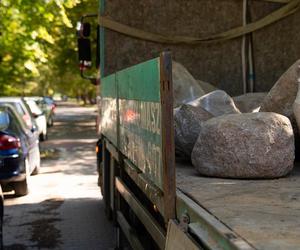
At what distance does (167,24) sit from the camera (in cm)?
664

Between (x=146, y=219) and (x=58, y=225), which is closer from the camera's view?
(x=146, y=219)

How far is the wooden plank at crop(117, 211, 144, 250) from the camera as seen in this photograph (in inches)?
160

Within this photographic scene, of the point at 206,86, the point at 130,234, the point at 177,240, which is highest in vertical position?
the point at 206,86

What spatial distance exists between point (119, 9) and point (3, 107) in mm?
4603

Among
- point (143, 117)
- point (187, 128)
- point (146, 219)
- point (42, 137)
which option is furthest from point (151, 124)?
point (42, 137)

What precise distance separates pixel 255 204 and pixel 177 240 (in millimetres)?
385

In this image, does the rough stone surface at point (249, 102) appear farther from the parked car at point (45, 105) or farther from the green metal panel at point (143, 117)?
the parked car at point (45, 105)

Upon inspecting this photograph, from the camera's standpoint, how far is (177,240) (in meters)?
2.53

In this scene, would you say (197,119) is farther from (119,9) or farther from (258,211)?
(119,9)

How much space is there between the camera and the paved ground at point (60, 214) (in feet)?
22.5

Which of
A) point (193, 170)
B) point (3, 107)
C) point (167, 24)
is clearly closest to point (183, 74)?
point (167, 24)

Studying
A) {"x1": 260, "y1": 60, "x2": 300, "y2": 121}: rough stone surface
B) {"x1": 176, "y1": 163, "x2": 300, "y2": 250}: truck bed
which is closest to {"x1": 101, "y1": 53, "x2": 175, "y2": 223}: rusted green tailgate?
{"x1": 176, "y1": 163, "x2": 300, "y2": 250}: truck bed

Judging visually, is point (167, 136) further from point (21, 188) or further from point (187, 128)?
point (21, 188)

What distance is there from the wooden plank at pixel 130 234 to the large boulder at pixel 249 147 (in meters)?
0.85
